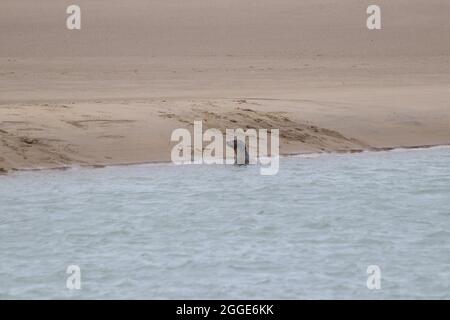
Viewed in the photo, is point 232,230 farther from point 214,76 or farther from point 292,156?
point 214,76

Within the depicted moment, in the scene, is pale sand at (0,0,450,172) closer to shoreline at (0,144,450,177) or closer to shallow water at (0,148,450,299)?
shoreline at (0,144,450,177)

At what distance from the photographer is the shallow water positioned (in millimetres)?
8469

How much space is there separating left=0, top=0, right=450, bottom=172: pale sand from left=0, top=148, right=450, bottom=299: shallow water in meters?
1.11

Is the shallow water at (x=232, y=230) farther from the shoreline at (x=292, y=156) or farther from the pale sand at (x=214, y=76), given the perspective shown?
the pale sand at (x=214, y=76)

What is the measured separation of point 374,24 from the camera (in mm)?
28938

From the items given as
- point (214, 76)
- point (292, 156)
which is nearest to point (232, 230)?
point (292, 156)

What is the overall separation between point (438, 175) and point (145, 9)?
1749 centimetres

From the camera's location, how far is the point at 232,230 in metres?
10.3

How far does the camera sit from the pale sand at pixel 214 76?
1422 cm

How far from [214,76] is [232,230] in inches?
392

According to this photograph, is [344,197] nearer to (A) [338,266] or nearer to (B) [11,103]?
(A) [338,266]

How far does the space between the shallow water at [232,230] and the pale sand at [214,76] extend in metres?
1.11

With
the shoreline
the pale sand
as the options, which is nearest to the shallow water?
the shoreline
